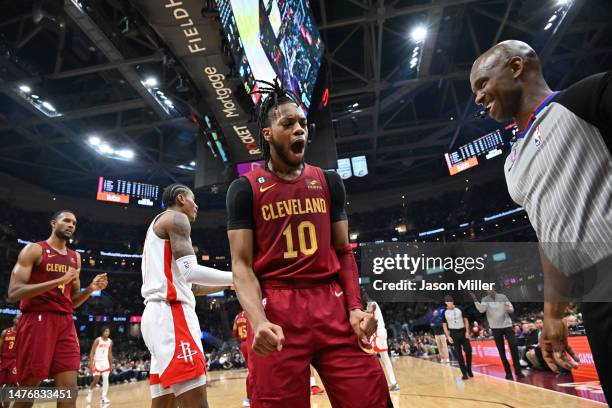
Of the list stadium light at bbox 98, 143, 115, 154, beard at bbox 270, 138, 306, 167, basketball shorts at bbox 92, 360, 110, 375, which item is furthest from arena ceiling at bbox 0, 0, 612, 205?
basketball shorts at bbox 92, 360, 110, 375

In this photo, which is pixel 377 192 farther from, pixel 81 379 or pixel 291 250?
pixel 291 250

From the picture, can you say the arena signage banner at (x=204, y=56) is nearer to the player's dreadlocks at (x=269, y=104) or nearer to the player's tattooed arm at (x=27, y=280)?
the player's tattooed arm at (x=27, y=280)

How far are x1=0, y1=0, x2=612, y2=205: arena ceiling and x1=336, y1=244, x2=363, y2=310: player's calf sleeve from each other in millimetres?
6409

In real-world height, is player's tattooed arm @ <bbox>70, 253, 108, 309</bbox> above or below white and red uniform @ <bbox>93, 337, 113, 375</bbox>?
above

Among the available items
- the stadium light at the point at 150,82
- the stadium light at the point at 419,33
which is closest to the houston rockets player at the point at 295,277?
the stadium light at the point at 419,33

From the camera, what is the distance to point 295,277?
212 cm

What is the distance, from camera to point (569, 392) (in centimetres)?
647

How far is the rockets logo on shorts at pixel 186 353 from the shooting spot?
308 cm

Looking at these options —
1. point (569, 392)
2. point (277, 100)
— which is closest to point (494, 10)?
point (569, 392)

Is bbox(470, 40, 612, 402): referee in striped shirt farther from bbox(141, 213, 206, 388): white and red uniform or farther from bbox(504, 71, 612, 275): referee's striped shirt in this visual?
bbox(141, 213, 206, 388): white and red uniform

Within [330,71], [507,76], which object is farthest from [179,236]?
[330,71]

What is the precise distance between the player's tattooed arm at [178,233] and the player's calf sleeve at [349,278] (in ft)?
4.50

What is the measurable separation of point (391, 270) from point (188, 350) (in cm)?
195

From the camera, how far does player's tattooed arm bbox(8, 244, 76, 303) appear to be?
12.7 ft
